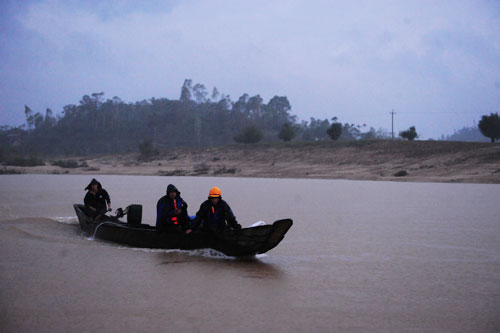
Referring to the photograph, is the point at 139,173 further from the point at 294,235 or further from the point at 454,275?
the point at 454,275

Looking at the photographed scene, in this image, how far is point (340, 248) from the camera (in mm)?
11695

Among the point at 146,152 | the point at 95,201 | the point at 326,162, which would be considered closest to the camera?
the point at 95,201

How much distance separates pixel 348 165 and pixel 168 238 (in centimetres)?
3714

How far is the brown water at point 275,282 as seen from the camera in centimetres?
656

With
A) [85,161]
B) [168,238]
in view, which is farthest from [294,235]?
[85,161]

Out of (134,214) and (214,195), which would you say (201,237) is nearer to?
(214,195)

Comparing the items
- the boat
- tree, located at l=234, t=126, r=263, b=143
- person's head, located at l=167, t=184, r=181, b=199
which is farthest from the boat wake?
tree, located at l=234, t=126, r=263, b=143

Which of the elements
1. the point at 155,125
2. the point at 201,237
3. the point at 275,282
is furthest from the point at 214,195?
the point at 155,125

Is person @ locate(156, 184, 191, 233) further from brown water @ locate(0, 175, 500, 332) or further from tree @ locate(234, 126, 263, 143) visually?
tree @ locate(234, 126, 263, 143)

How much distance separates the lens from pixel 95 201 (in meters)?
13.8

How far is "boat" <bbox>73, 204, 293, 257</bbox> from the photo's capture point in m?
9.62

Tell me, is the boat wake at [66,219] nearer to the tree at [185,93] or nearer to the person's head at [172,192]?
the person's head at [172,192]

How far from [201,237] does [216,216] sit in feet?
1.82

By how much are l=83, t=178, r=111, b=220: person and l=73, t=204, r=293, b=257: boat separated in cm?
54
